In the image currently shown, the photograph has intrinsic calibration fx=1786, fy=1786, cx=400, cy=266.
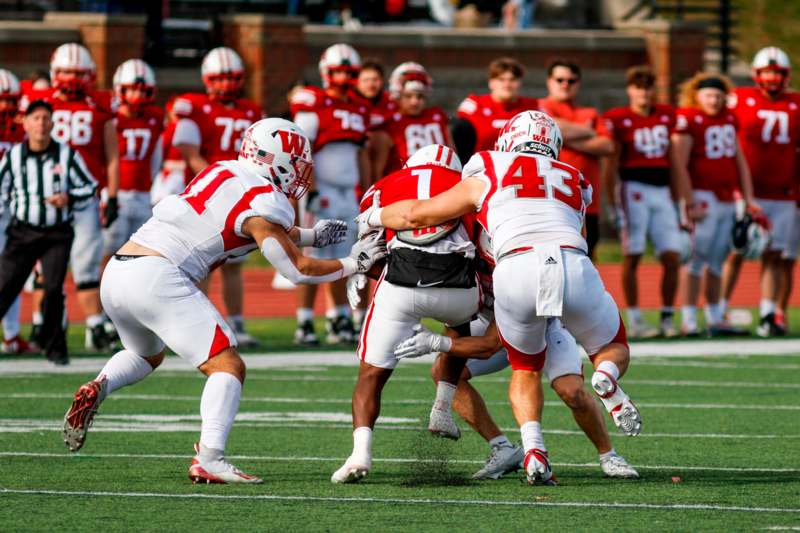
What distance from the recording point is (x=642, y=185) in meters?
13.9

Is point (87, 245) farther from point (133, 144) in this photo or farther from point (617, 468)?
point (617, 468)

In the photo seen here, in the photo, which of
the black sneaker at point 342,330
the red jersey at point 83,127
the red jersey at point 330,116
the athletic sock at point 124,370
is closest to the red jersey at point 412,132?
the red jersey at point 330,116

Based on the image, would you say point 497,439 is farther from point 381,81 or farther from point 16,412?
point 381,81

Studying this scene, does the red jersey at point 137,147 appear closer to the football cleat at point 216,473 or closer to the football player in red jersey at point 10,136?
the football player in red jersey at point 10,136

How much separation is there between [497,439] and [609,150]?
5857 millimetres

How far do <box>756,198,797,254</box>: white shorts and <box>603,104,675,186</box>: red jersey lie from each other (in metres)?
1.16

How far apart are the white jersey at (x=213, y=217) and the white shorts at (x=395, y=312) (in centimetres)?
52

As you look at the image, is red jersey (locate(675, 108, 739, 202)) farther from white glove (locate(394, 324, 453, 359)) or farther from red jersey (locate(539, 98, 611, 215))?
white glove (locate(394, 324, 453, 359))

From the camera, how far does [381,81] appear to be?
13.8m

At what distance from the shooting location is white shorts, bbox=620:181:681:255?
45.5ft

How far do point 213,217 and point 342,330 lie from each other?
641 centimetres

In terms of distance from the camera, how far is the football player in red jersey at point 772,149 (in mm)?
14305

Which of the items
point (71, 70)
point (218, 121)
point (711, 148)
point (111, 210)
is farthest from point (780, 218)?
point (71, 70)

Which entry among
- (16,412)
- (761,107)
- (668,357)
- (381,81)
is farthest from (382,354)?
(761,107)
